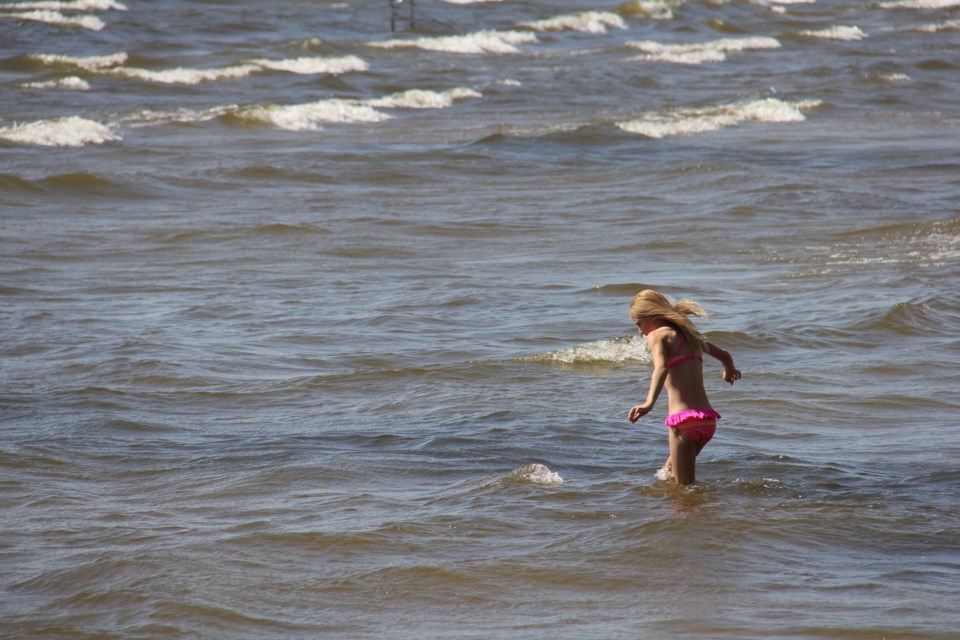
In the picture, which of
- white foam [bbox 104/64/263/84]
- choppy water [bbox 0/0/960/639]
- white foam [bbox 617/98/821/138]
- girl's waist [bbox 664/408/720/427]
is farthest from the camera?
white foam [bbox 104/64/263/84]

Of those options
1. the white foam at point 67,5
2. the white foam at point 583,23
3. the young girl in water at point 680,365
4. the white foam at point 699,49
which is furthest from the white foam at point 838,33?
the young girl in water at point 680,365

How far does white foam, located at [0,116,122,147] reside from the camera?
2117cm

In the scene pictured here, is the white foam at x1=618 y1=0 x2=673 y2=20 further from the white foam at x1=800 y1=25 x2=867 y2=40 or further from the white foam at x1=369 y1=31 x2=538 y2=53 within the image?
the white foam at x1=369 y1=31 x2=538 y2=53

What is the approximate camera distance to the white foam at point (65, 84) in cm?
2864

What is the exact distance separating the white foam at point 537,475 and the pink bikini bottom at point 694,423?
75 centimetres

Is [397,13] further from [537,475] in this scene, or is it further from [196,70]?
[537,475]

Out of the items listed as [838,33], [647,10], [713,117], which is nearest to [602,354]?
[713,117]

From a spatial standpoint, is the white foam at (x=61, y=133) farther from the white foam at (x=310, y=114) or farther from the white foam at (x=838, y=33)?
the white foam at (x=838, y=33)

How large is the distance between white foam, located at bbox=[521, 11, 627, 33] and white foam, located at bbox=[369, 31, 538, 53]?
4.19 meters

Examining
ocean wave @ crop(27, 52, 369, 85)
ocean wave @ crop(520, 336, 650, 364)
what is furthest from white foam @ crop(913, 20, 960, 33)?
ocean wave @ crop(520, 336, 650, 364)

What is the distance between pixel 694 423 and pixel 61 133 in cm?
1767

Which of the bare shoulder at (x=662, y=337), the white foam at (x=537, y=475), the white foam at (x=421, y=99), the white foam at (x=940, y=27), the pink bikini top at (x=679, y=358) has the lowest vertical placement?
the white foam at (x=421, y=99)

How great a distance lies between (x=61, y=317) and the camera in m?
10.7

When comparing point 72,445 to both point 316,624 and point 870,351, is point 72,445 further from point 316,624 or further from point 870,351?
point 870,351
